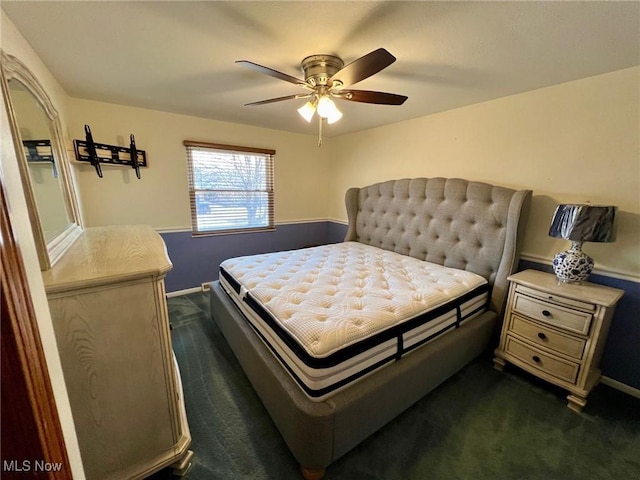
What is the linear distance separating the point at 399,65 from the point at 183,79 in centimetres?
166

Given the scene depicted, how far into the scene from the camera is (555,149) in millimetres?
2051

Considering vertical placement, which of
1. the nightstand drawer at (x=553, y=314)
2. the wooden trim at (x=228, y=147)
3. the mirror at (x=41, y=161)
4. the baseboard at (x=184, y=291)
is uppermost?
the wooden trim at (x=228, y=147)

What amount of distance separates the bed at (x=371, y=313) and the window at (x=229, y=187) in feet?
4.18

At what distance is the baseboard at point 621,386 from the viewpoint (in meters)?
1.83

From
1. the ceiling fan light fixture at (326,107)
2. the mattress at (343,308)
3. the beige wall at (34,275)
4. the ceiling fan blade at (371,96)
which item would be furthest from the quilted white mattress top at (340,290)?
the ceiling fan blade at (371,96)

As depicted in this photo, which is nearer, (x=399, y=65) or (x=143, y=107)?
(x=399, y=65)

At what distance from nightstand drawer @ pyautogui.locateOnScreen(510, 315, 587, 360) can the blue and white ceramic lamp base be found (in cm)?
40

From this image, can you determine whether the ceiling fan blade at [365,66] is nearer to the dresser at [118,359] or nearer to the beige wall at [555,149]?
the dresser at [118,359]

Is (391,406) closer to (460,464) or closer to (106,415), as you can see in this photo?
(460,464)

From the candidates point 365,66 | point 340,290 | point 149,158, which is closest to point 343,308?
point 340,290

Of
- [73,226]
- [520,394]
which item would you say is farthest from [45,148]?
[520,394]

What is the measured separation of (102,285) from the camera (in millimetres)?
993

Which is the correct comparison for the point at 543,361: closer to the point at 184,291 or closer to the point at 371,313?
the point at 371,313

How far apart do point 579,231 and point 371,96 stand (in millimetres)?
1691
